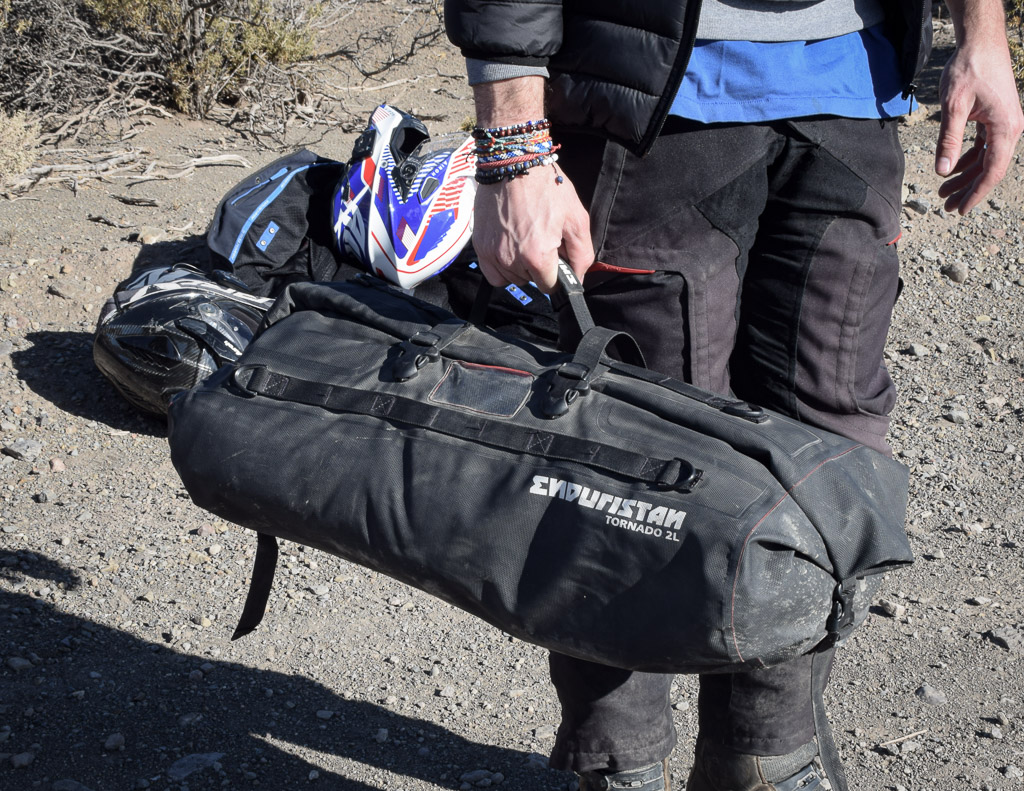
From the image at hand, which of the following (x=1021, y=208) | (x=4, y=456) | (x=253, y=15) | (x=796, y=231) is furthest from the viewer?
(x=253, y=15)

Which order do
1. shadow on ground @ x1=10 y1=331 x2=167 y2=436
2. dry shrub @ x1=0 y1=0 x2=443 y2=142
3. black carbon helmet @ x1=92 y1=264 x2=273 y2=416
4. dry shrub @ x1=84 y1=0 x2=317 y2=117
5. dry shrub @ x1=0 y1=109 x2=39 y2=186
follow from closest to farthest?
1. black carbon helmet @ x1=92 y1=264 x2=273 y2=416
2. shadow on ground @ x1=10 y1=331 x2=167 y2=436
3. dry shrub @ x1=0 y1=109 x2=39 y2=186
4. dry shrub @ x1=0 y1=0 x2=443 y2=142
5. dry shrub @ x1=84 y1=0 x2=317 y2=117

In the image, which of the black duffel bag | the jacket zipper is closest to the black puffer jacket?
the jacket zipper

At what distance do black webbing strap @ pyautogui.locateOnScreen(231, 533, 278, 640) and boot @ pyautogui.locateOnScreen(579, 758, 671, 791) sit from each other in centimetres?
65

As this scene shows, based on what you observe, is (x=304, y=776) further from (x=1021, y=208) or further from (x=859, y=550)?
(x=1021, y=208)

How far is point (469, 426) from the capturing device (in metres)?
1.52

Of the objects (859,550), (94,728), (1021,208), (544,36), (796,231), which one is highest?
(544,36)

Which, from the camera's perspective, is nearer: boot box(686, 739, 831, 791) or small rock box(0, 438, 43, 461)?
boot box(686, 739, 831, 791)

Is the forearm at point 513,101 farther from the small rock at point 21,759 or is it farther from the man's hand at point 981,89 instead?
the small rock at point 21,759

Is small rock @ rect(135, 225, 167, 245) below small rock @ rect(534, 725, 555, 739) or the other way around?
below

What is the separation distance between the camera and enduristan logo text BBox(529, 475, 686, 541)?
4.40 feet

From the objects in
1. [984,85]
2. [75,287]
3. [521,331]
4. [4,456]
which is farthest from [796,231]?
[75,287]

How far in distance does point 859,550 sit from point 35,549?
2.33 meters

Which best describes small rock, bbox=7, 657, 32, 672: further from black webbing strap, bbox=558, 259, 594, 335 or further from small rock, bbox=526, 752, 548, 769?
black webbing strap, bbox=558, 259, 594, 335

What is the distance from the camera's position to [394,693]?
8.10 ft
